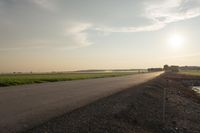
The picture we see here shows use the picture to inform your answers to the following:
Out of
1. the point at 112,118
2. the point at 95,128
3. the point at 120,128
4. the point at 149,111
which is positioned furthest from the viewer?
the point at 149,111

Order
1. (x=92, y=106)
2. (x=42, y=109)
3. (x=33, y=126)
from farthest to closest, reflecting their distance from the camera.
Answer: (x=92, y=106) < (x=42, y=109) < (x=33, y=126)

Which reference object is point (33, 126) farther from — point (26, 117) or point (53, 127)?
point (26, 117)

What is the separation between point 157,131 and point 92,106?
392 cm

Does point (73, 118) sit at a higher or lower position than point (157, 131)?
higher

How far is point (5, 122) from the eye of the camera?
1129cm

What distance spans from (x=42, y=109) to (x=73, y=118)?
264 centimetres

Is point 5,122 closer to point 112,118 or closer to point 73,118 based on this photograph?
point 73,118

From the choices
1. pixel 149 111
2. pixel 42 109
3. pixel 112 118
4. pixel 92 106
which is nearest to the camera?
pixel 112 118

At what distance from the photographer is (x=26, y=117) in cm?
1244

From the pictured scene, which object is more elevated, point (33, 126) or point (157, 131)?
point (33, 126)

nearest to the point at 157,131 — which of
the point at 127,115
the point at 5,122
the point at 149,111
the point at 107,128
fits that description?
the point at 127,115

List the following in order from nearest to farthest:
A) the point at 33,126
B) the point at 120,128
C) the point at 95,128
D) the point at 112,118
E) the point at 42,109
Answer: the point at 33,126, the point at 95,128, the point at 120,128, the point at 112,118, the point at 42,109

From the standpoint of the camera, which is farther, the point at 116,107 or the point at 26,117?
the point at 116,107

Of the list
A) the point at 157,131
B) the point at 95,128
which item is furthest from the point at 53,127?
the point at 157,131
